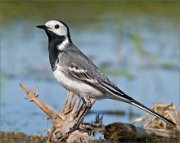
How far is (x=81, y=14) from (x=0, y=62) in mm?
5851

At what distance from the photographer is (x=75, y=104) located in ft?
31.4

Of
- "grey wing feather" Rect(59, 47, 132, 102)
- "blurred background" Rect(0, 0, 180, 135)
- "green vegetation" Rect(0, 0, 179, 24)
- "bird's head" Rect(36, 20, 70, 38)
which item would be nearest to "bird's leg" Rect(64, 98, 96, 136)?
"grey wing feather" Rect(59, 47, 132, 102)

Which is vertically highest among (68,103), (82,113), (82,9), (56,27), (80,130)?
(82,9)

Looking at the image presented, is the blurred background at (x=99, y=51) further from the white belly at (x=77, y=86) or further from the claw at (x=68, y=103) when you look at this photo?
the white belly at (x=77, y=86)

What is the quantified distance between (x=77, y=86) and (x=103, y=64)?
5.45m

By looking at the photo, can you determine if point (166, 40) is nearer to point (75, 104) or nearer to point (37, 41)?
point (37, 41)

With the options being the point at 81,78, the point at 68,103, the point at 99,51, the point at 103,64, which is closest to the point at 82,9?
the point at 99,51

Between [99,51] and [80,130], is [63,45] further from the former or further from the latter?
[99,51]

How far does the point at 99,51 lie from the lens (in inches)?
643

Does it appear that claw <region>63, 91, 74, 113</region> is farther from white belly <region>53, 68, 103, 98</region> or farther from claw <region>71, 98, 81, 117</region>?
white belly <region>53, 68, 103, 98</region>

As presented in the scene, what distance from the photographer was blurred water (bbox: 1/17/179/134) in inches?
478

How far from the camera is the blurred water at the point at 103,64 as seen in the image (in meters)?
12.1

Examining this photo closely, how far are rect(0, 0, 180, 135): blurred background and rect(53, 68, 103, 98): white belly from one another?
1.39m

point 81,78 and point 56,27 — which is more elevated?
point 56,27
